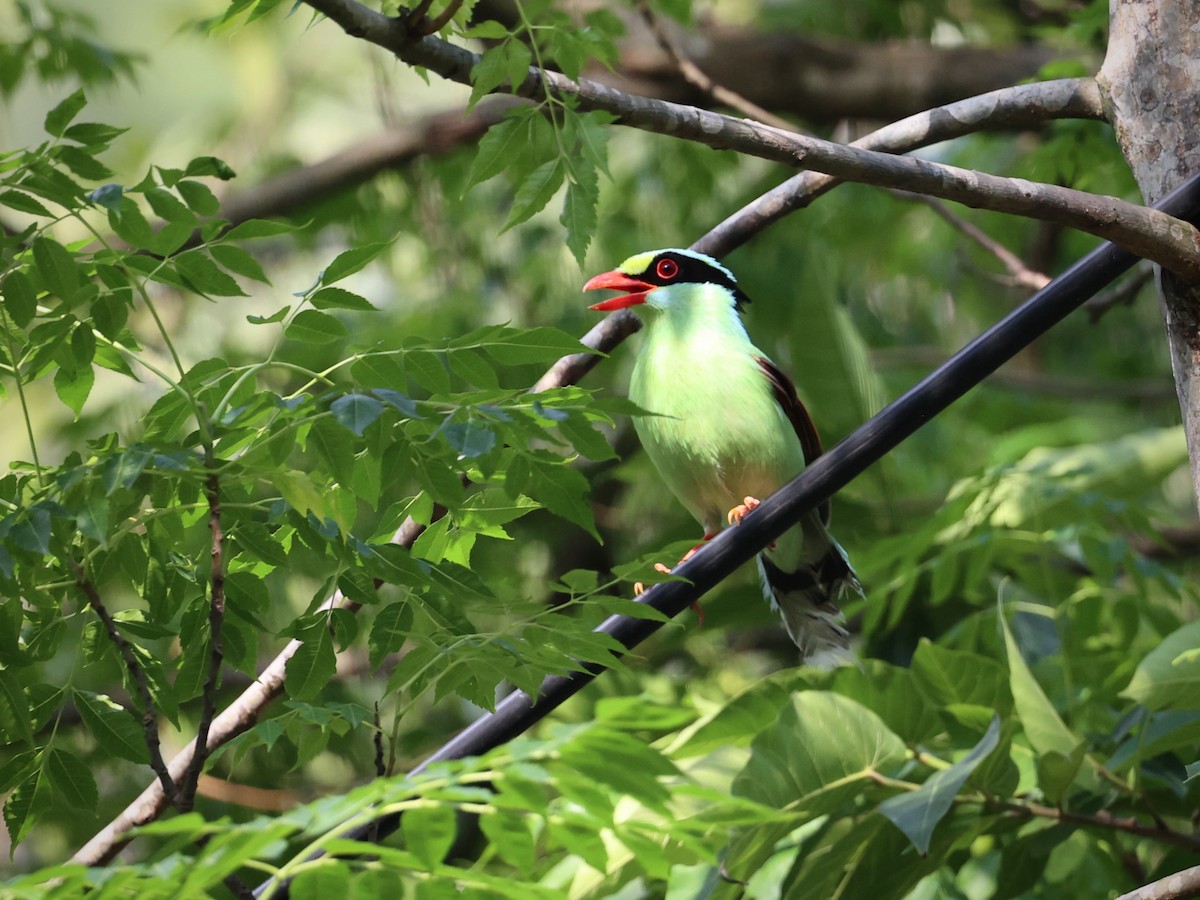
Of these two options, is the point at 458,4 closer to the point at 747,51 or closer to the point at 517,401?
the point at 517,401

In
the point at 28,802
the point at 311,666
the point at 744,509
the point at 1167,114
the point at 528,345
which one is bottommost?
the point at 744,509

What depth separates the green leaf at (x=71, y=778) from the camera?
186cm

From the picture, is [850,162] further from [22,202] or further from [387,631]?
[22,202]

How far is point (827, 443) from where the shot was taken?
4.42 m

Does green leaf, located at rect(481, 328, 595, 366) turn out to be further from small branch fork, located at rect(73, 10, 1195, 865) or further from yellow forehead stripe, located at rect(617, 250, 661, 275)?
yellow forehead stripe, located at rect(617, 250, 661, 275)

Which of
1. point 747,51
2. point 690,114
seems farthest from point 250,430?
point 747,51

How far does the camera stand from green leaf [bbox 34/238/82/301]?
5.61ft

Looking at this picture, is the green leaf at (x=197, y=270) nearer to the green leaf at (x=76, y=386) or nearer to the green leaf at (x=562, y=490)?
the green leaf at (x=76, y=386)

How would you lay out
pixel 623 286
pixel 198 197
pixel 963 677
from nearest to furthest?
pixel 198 197, pixel 963 677, pixel 623 286

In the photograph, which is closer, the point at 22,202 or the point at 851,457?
the point at 22,202

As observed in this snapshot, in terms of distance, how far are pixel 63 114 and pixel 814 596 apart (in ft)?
7.78

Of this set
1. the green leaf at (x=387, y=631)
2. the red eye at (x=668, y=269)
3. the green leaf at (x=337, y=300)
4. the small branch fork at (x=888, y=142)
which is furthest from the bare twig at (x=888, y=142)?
the red eye at (x=668, y=269)

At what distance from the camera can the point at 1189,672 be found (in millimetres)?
2592

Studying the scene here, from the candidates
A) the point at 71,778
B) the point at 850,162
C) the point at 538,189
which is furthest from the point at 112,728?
the point at 850,162
